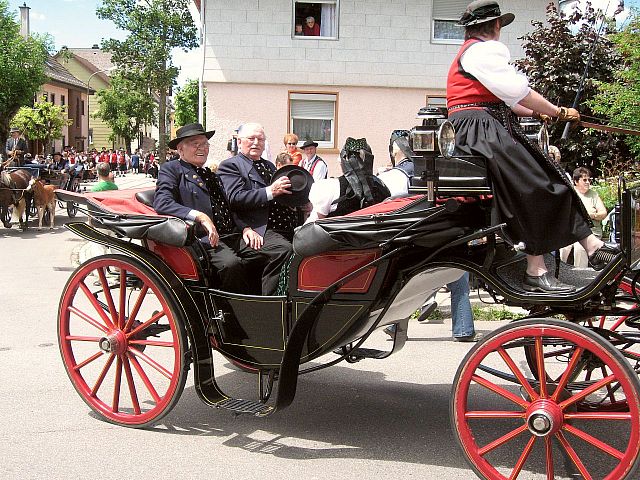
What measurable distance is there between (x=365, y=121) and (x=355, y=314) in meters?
13.6

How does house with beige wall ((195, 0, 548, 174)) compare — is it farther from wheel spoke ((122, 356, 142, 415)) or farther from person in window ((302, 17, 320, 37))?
wheel spoke ((122, 356, 142, 415))

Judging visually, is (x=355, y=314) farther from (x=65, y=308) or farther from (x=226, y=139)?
(x=226, y=139)

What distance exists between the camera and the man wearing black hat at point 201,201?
4.73 m

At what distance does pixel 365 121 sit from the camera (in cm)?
1733

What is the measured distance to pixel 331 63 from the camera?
17.0 metres

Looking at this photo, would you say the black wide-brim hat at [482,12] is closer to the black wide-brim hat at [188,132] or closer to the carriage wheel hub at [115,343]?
the black wide-brim hat at [188,132]

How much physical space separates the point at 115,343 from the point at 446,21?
46.6ft

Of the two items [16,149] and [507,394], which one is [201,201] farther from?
[16,149]

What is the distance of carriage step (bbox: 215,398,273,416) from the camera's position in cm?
432

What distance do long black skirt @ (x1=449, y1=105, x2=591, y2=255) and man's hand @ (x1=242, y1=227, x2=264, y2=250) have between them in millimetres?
1641

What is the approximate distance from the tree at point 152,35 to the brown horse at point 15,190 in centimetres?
1612

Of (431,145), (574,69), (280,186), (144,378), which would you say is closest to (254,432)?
(144,378)

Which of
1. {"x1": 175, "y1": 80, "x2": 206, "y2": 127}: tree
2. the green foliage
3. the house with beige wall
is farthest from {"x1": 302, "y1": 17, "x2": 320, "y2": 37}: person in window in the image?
{"x1": 175, "y1": 80, "x2": 206, "y2": 127}: tree

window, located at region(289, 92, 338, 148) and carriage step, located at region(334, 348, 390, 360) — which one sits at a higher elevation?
window, located at region(289, 92, 338, 148)
